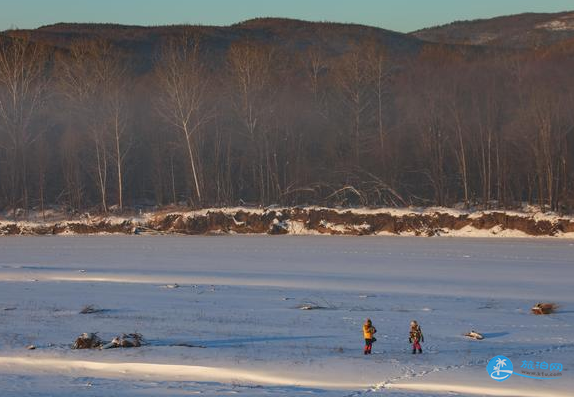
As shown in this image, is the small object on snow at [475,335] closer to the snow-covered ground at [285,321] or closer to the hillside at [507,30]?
the snow-covered ground at [285,321]

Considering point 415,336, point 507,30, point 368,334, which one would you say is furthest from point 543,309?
point 507,30

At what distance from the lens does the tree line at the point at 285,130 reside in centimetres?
5106

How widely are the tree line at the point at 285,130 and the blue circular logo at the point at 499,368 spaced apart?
32041 mm

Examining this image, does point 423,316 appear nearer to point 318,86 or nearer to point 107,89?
point 107,89

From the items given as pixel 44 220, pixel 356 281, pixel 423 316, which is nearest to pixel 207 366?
pixel 423 316

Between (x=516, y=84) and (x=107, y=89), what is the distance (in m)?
25.1

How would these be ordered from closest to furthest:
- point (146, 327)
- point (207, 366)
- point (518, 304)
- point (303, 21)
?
1. point (207, 366)
2. point (146, 327)
3. point (518, 304)
4. point (303, 21)

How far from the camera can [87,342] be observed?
1680 centimetres

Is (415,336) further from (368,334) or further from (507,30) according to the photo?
(507,30)

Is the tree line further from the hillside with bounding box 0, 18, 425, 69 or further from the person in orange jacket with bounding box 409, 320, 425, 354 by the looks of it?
the hillside with bounding box 0, 18, 425, 69

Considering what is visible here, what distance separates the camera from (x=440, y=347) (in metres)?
16.2

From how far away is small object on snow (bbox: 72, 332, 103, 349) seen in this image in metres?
16.7

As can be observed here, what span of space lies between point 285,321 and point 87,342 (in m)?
4.38

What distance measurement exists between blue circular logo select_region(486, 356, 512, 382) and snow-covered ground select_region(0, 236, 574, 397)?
0.56ft
